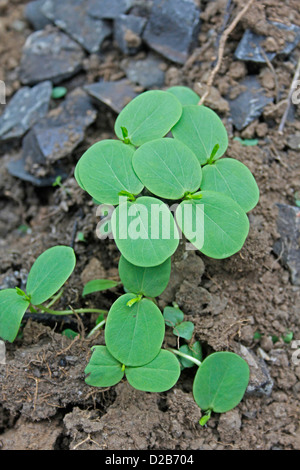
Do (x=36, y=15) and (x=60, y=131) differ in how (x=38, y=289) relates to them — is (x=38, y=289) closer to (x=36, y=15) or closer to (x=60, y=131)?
(x=60, y=131)

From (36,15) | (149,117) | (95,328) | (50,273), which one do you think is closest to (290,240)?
(149,117)

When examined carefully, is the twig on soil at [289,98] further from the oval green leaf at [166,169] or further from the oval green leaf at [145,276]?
the oval green leaf at [145,276]

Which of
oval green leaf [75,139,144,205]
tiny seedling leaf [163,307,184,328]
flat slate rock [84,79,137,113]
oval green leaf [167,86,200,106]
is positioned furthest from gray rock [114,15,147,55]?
tiny seedling leaf [163,307,184,328]

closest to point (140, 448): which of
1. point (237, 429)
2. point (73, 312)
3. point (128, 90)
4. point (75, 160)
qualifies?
point (237, 429)

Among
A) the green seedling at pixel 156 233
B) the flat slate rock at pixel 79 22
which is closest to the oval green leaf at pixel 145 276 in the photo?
the green seedling at pixel 156 233

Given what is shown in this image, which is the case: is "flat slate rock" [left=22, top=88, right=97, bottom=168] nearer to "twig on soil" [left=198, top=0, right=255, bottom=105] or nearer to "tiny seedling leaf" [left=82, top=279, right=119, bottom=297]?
"twig on soil" [left=198, top=0, right=255, bottom=105]

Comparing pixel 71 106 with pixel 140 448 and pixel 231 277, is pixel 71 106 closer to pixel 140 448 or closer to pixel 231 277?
pixel 231 277
